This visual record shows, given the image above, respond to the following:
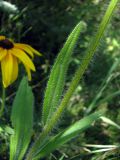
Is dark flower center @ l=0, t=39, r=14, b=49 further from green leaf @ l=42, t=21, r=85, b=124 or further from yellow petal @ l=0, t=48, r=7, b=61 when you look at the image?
green leaf @ l=42, t=21, r=85, b=124

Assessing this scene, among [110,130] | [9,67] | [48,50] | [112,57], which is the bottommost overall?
[110,130]

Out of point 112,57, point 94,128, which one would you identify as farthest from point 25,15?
point 94,128

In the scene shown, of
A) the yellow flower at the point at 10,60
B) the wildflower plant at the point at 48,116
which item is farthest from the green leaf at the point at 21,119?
the yellow flower at the point at 10,60

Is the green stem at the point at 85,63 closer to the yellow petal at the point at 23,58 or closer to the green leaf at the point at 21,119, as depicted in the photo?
the green leaf at the point at 21,119

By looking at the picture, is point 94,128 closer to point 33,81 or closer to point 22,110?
point 33,81

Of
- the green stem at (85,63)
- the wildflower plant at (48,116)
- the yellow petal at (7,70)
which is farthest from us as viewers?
the yellow petal at (7,70)

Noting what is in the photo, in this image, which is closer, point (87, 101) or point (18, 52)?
point (18, 52)
